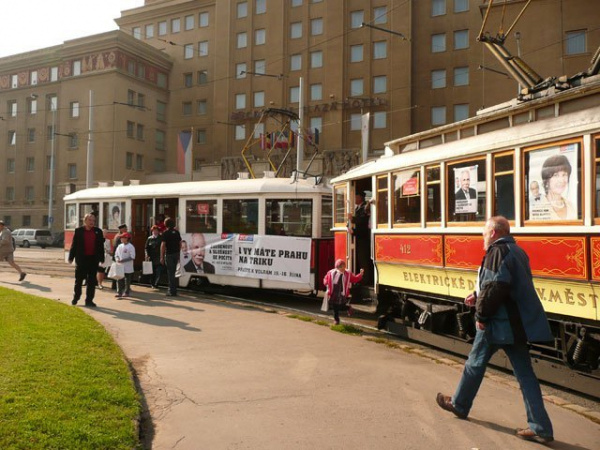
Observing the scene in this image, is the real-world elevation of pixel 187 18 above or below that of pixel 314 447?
above

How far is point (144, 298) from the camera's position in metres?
12.7

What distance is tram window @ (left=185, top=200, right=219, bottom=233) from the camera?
44.5 feet

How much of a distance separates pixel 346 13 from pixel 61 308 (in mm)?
40422

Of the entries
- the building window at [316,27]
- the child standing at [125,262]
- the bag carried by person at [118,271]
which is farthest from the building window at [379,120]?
the bag carried by person at [118,271]

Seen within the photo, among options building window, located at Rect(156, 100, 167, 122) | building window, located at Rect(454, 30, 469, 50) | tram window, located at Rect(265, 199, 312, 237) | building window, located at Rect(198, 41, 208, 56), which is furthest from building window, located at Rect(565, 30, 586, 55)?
building window, located at Rect(156, 100, 167, 122)

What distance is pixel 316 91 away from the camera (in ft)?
155

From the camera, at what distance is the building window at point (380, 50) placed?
44656 millimetres

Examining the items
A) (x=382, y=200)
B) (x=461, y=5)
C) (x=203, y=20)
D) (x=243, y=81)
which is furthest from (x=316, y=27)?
(x=382, y=200)

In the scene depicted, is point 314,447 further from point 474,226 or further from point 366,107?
point 366,107

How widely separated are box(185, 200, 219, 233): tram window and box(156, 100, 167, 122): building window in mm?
45543

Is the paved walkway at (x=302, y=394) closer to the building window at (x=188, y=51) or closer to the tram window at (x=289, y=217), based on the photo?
the tram window at (x=289, y=217)

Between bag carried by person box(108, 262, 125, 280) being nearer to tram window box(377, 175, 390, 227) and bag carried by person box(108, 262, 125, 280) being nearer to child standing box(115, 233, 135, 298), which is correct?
child standing box(115, 233, 135, 298)

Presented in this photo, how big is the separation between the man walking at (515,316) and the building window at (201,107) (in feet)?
179


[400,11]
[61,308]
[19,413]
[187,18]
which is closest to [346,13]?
[400,11]
